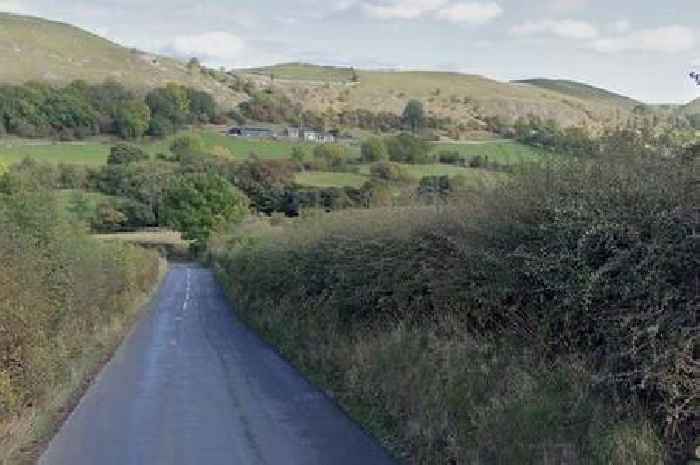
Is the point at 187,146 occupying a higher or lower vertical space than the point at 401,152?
lower

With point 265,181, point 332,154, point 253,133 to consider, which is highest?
point 332,154

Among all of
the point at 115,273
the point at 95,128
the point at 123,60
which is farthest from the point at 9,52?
the point at 115,273

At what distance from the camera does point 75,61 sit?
157 m

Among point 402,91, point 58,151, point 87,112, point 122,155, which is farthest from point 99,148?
point 402,91

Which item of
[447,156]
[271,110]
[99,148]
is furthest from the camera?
[271,110]

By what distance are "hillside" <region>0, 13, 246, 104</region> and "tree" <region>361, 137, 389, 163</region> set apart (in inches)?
3190

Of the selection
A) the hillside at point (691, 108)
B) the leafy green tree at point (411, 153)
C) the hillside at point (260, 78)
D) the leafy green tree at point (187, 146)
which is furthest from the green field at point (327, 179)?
the hillside at point (260, 78)

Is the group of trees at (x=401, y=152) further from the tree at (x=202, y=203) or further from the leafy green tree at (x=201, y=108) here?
the leafy green tree at (x=201, y=108)

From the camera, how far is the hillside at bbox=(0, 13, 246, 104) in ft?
471

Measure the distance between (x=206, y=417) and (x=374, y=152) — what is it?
51635mm

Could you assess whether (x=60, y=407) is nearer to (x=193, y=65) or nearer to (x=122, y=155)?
(x=122, y=155)

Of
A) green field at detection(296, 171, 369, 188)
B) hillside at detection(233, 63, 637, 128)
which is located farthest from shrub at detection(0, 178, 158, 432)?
hillside at detection(233, 63, 637, 128)

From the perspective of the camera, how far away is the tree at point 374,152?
201ft

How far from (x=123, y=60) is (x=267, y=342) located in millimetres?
153913
